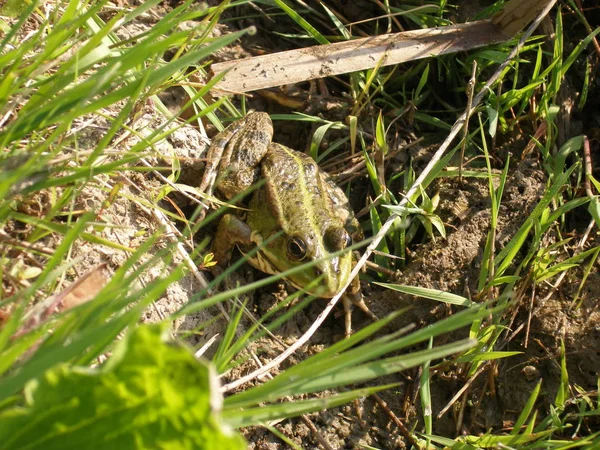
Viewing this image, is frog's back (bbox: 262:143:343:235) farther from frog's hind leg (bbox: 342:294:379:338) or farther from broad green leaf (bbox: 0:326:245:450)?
broad green leaf (bbox: 0:326:245:450)

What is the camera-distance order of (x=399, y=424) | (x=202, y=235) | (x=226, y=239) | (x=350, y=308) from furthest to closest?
(x=202, y=235) → (x=226, y=239) → (x=350, y=308) → (x=399, y=424)

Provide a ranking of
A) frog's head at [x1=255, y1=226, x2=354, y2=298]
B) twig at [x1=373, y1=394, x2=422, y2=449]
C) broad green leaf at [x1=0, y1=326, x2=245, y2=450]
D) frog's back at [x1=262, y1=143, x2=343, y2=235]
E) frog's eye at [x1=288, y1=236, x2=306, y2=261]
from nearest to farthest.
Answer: broad green leaf at [x1=0, y1=326, x2=245, y2=450]
twig at [x1=373, y1=394, x2=422, y2=449]
frog's head at [x1=255, y1=226, x2=354, y2=298]
frog's eye at [x1=288, y1=236, x2=306, y2=261]
frog's back at [x1=262, y1=143, x2=343, y2=235]

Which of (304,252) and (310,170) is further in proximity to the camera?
(310,170)

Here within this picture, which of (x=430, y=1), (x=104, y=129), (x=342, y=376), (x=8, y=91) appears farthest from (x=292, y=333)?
(x=430, y=1)

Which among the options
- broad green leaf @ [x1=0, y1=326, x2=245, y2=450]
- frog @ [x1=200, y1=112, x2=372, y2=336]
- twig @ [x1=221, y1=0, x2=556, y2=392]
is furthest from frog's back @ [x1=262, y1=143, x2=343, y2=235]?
broad green leaf @ [x1=0, y1=326, x2=245, y2=450]

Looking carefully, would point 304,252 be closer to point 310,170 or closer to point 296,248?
point 296,248

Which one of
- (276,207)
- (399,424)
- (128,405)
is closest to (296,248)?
(276,207)
